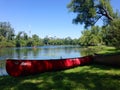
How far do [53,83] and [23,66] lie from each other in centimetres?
345

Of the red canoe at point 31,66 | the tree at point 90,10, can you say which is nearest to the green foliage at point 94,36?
the tree at point 90,10

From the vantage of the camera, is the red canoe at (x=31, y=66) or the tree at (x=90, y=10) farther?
the tree at (x=90, y=10)

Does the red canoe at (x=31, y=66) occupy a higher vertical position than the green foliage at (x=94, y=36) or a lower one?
lower

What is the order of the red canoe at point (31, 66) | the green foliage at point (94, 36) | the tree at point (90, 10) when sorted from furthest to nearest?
the green foliage at point (94, 36)
the tree at point (90, 10)
the red canoe at point (31, 66)

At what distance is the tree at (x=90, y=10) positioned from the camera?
3119cm

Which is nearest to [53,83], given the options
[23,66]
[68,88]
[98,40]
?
[68,88]

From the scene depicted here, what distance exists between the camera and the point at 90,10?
31531 mm

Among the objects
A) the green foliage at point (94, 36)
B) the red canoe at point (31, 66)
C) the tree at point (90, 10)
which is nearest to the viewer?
the red canoe at point (31, 66)

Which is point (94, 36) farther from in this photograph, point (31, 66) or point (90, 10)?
point (31, 66)

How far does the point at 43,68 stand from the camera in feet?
44.7

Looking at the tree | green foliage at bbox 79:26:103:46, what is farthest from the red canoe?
green foliage at bbox 79:26:103:46

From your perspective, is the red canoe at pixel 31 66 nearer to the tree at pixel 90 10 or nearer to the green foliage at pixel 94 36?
the tree at pixel 90 10

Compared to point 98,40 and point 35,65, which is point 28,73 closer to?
point 35,65

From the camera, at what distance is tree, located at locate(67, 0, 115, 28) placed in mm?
31188
